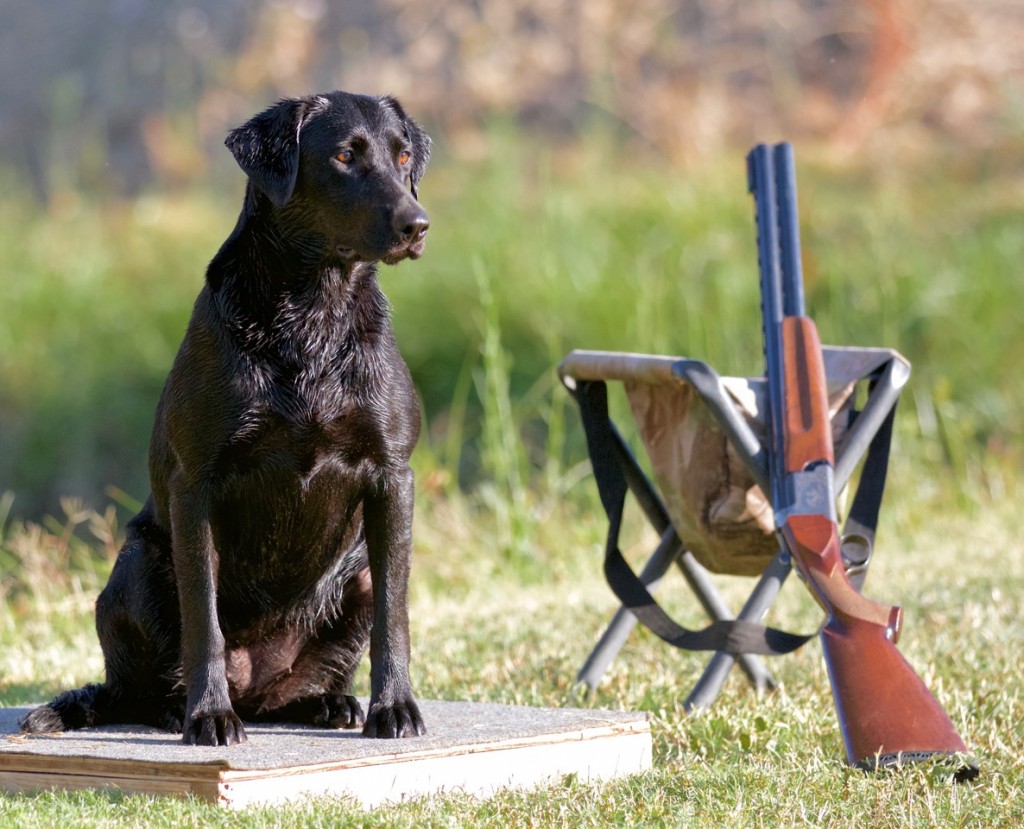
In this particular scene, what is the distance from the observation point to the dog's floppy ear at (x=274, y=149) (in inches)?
122

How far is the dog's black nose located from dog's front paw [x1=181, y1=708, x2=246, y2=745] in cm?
107

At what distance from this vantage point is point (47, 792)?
2.88 meters

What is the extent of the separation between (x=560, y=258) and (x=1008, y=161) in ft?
16.5

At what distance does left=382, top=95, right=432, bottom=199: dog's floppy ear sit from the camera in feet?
11.1

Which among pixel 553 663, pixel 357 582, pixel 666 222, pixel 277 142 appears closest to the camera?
pixel 277 142

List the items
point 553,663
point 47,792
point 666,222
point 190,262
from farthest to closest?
point 190,262, point 666,222, point 553,663, point 47,792

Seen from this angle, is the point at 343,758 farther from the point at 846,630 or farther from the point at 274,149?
the point at 274,149

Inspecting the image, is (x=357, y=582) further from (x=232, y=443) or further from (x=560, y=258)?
(x=560, y=258)

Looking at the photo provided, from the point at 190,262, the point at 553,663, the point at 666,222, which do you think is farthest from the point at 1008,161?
the point at 553,663

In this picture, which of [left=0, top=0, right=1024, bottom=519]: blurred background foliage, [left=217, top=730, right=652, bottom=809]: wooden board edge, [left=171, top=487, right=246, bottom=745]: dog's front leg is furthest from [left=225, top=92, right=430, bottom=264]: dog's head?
[left=0, top=0, right=1024, bottom=519]: blurred background foliage

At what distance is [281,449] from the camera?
3062mm

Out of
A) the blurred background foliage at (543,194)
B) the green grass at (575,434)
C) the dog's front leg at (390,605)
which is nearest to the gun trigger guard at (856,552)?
the green grass at (575,434)

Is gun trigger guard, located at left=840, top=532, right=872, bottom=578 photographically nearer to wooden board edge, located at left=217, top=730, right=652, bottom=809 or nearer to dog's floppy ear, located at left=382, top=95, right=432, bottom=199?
wooden board edge, located at left=217, top=730, right=652, bottom=809

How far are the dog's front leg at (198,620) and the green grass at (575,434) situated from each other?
0.31 metres
